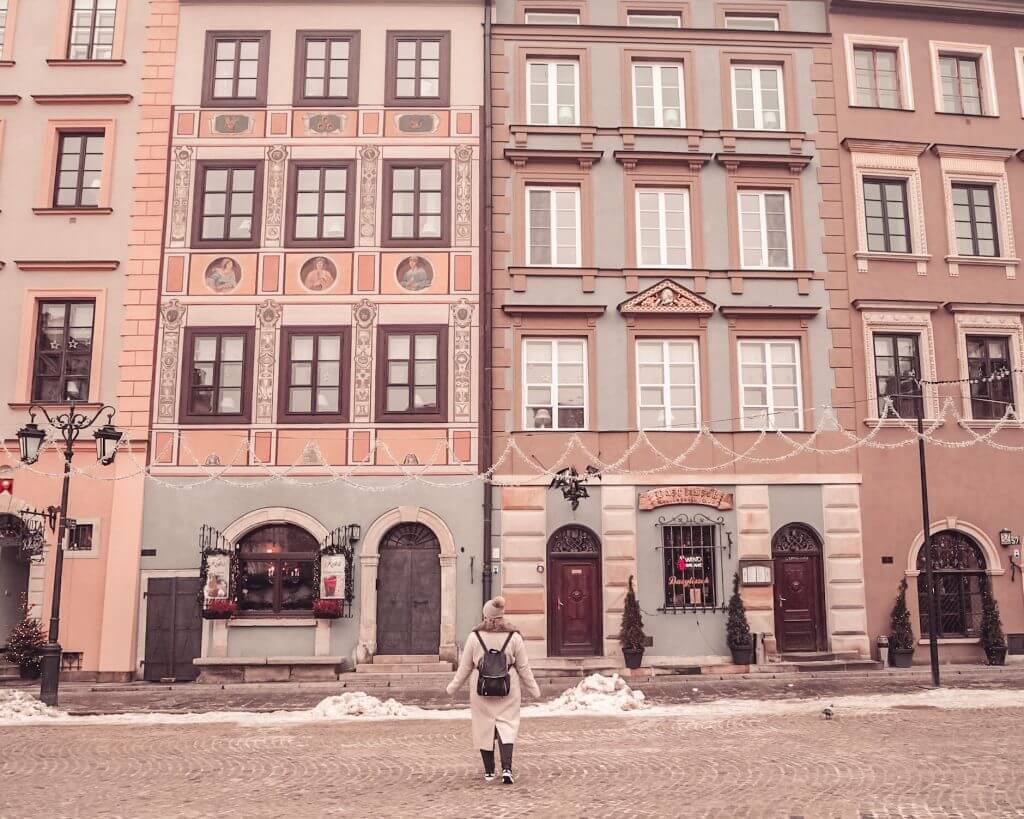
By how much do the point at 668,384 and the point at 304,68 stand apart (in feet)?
36.7

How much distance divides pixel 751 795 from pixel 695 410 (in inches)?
491

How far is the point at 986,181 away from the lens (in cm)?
2203

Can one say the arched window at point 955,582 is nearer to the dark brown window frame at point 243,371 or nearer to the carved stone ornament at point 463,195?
the carved stone ornament at point 463,195

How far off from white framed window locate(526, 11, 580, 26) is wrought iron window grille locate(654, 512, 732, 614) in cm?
1222

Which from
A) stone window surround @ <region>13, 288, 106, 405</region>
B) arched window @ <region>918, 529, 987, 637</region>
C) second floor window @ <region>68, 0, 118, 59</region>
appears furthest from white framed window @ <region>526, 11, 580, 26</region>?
arched window @ <region>918, 529, 987, 637</region>

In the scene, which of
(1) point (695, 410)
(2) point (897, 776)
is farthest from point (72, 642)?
(2) point (897, 776)

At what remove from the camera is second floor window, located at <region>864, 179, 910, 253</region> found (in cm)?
2156

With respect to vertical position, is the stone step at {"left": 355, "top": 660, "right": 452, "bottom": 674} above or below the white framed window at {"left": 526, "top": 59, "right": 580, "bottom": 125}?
below

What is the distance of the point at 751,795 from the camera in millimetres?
8633

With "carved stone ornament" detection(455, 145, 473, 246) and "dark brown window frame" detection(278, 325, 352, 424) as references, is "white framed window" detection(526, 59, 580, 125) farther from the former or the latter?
"dark brown window frame" detection(278, 325, 352, 424)

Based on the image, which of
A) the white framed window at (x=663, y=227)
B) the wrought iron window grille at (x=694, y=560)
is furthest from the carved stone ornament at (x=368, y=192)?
the wrought iron window grille at (x=694, y=560)

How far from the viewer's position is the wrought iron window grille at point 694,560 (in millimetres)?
19781

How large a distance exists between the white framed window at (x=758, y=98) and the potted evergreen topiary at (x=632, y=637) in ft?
37.9

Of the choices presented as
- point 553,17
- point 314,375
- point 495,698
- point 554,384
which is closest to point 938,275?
point 554,384
